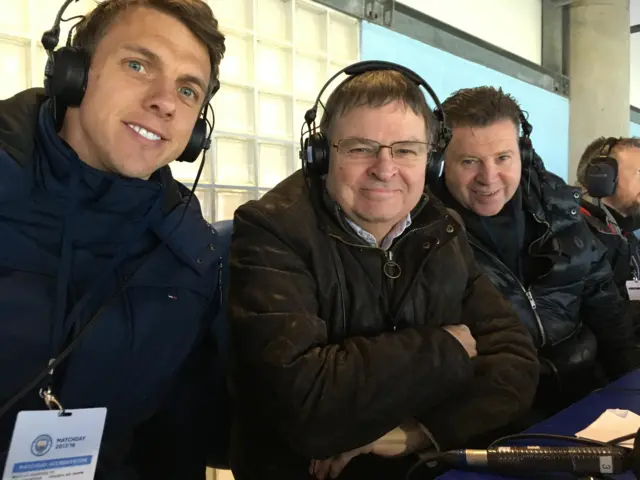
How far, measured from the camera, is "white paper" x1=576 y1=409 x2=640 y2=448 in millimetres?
1021

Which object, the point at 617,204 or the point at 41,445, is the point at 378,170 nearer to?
the point at 41,445

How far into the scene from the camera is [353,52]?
9.77ft

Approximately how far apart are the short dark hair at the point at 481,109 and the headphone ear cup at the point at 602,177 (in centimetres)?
80

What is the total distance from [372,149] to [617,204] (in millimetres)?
1829

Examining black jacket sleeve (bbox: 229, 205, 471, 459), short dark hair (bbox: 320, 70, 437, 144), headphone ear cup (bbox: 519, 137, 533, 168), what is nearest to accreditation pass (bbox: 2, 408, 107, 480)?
black jacket sleeve (bbox: 229, 205, 471, 459)

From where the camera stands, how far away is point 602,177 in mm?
2289

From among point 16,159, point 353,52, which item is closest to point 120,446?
point 16,159

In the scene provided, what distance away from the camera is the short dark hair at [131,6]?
114cm

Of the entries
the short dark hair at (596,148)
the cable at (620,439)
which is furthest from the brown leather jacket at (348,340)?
the short dark hair at (596,148)

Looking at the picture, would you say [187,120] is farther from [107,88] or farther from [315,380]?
[315,380]

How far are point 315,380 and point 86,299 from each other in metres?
0.45

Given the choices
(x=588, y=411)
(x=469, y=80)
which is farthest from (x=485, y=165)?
(x=469, y=80)

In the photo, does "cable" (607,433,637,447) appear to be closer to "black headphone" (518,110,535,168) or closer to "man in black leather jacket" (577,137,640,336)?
"black headphone" (518,110,535,168)

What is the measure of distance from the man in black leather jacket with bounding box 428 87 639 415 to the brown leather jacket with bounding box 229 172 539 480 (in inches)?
13.6
